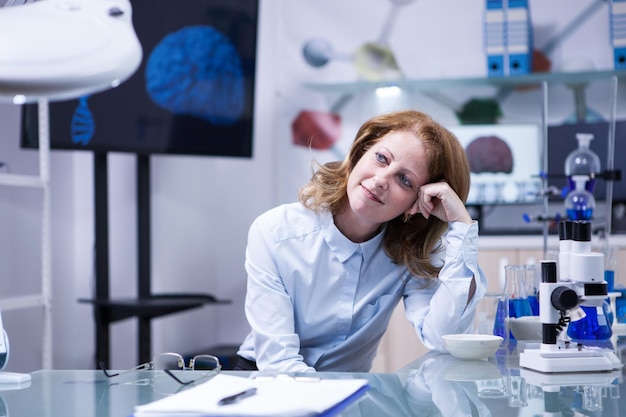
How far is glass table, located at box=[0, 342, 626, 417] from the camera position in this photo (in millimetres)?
1021

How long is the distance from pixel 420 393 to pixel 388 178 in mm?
699

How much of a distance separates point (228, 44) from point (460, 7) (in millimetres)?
1318

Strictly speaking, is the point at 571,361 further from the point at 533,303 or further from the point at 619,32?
the point at 619,32

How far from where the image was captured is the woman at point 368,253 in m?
1.74

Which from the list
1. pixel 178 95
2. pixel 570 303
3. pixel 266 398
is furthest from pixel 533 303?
pixel 178 95

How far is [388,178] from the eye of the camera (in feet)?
5.73

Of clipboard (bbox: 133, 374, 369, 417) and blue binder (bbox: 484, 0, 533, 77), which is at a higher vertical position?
blue binder (bbox: 484, 0, 533, 77)

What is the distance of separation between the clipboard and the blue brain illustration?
2373 mm

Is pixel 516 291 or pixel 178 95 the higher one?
pixel 178 95

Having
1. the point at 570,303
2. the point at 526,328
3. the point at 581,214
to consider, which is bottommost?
the point at 526,328

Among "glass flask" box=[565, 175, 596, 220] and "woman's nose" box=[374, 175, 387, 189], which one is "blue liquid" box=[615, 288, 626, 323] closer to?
"glass flask" box=[565, 175, 596, 220]

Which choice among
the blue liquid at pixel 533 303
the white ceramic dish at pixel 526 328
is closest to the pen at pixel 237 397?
the white ceramic dish at pixel 526 328

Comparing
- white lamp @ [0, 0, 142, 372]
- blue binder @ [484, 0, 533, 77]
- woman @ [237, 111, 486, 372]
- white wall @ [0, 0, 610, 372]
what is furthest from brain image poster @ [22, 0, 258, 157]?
white lamp @ [0, 0, 142, 372]

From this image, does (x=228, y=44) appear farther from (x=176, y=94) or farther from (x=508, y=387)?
(x=508, y=387)
